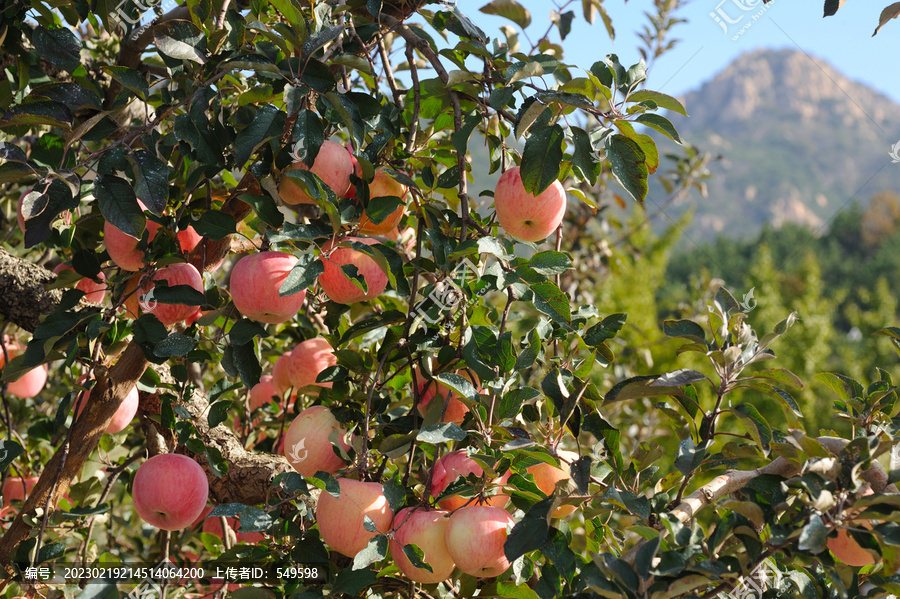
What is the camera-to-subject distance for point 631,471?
2.87 ft

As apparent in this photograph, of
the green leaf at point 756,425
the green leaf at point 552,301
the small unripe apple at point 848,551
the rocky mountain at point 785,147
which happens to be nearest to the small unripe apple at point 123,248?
the green leaf at point 552,301

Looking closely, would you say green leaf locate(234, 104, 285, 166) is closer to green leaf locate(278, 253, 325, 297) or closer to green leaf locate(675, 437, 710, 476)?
green leaf locate(278, 253, 325, 297)

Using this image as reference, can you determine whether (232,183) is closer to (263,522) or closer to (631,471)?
(263,522)

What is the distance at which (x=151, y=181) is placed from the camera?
806mm

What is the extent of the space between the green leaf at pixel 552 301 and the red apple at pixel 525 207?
110 mm

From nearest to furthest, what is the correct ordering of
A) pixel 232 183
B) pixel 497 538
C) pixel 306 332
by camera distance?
pixel 497 538 → pixel 232 183 → pixel 306 332

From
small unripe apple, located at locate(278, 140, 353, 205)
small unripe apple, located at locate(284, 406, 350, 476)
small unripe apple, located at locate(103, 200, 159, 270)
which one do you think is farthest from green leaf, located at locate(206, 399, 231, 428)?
small unripe apple, located at locate(278, 140, 353, 205)

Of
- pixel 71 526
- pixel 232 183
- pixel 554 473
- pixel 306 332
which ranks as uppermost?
pixel 232 183

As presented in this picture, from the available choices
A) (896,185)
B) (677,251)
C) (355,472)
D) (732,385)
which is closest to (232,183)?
(355,472)

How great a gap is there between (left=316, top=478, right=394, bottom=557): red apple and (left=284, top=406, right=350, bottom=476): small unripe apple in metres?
0.13

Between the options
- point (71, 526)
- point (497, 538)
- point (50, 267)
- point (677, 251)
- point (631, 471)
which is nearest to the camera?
point (497, 538)

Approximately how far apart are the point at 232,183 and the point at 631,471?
91 cm

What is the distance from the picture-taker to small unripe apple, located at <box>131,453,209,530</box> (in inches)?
37.8

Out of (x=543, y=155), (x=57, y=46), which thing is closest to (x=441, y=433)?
(x=543, y=155)
